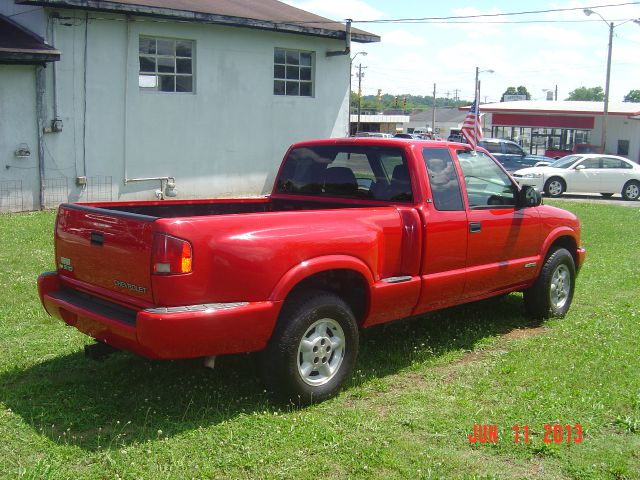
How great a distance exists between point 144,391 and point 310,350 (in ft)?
4.05

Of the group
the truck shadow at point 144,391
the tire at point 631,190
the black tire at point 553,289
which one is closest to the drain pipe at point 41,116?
the truck shadow at point 144,391

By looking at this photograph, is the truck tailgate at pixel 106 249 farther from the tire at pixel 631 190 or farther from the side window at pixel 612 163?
the tire at pixel 631 190

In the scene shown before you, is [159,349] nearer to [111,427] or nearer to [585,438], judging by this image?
[111,427]

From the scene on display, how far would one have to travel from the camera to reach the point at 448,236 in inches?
231

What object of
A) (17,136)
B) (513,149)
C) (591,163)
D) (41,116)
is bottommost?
(591,163)

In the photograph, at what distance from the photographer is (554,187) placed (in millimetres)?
24000

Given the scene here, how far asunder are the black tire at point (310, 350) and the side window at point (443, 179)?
1.40 m

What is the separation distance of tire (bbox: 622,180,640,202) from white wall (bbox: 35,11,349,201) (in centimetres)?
1005

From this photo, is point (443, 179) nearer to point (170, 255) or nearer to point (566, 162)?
point (170, 255)

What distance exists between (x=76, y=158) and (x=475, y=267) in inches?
467

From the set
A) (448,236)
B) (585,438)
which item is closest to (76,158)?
(448,236)

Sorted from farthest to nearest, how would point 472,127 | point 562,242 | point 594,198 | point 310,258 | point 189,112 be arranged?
point 594,198
point 472,127
point 189,112
point 562,242
point 310,258

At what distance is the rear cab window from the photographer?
5977 millimetres

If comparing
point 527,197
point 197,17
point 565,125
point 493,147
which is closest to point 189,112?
point 197,17
